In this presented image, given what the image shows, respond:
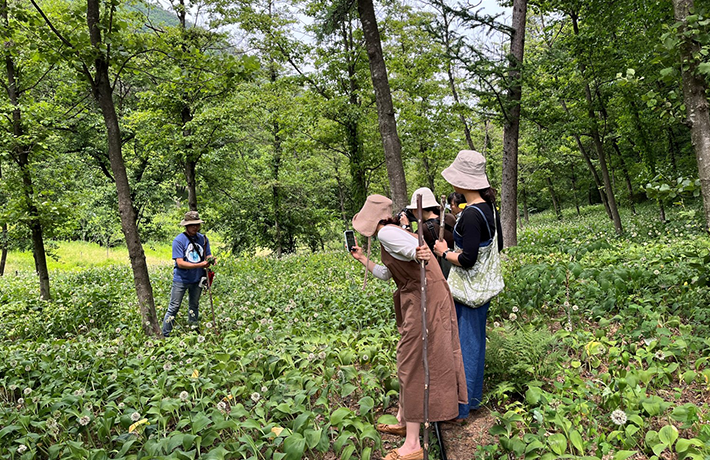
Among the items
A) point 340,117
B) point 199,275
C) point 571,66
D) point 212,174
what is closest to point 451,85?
point 340,117

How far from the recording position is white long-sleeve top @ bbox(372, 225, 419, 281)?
10.1 feet

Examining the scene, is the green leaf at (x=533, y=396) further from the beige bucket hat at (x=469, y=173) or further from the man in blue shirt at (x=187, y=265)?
the man in blue shirt at (x=187, y=265)

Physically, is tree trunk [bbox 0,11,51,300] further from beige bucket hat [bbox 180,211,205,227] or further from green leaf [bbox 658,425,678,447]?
green leaf [bbox 658,425,678,447]

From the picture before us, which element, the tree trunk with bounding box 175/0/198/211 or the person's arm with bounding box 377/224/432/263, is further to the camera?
the tree trunk with bounding box 175/0/198/211

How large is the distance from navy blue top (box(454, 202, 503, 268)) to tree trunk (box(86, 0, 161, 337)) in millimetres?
4794

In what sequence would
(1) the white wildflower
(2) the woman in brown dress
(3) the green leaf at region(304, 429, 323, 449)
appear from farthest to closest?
(2) the woman in brown dress → (3) the green leaf at region(304, 429, 323, 449) → (1) the white wildflower

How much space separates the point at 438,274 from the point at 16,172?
416 inches

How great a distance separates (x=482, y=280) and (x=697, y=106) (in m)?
2.33

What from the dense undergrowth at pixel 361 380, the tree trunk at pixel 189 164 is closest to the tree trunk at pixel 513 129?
the dense undergrowth at pixel 361 380

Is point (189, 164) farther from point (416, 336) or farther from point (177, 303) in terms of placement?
point (416, 336)

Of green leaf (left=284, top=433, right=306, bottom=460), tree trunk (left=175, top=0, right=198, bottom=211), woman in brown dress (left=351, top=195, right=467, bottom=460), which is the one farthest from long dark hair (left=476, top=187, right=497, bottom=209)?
tree trunk (left=175, top=0, right=198, bottom=211)

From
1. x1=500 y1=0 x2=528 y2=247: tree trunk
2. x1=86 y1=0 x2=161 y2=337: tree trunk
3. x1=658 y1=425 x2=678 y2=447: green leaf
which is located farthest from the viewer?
x1=500 y1=0 x2=528 y2=247: tree trunk

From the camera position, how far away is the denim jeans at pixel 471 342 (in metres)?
3.58

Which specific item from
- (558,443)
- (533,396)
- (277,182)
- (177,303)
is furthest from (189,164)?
(558,443)
